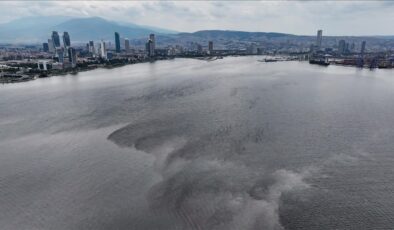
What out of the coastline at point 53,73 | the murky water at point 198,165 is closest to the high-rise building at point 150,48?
the coastline at point 53,73

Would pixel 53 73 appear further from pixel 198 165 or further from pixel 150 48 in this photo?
pixel 198 165

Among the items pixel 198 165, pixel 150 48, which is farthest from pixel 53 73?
pixel 198 165

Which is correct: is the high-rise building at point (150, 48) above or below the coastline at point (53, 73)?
above

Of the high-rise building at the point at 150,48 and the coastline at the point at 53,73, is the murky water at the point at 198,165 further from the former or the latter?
the high-rise building at the point at 150,48

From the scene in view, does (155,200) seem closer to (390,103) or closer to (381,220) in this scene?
(381,220)

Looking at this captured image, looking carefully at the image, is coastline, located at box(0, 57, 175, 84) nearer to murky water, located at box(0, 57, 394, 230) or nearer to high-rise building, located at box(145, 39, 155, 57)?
high-rise building, located at box(145, 39, 155, 57)

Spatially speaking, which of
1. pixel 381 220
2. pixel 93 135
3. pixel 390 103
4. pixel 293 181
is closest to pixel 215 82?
pixel 390 103

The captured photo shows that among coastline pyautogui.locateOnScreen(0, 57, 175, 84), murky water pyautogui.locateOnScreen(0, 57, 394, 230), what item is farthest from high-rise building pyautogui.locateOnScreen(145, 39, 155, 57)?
murky water pyautogui.locateOnScreen(0, 57, 394, 230)

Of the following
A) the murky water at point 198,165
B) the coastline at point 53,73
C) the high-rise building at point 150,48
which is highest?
the high-rise building at point 150,48

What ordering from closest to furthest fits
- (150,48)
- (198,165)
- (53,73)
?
(198,165), (53,73), (150,48)
